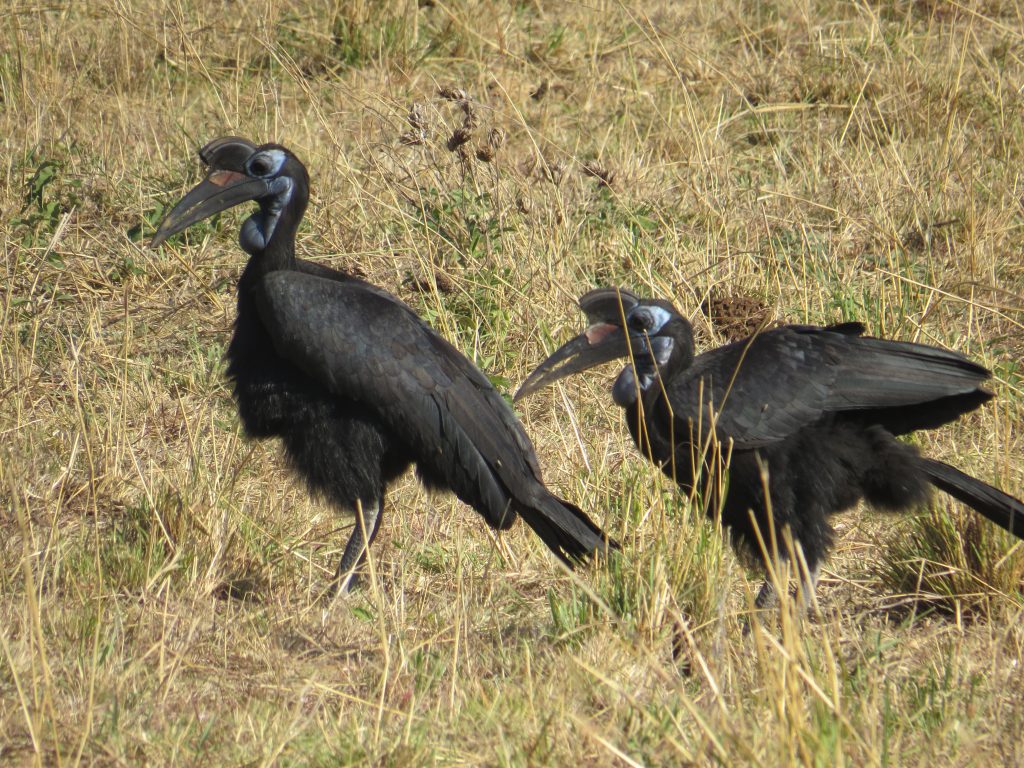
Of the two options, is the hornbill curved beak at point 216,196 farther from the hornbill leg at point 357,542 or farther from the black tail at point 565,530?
the black tail at point 565,530

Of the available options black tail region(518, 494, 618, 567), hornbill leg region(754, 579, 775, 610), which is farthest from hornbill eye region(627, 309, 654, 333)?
hornbill leg region(754, 579, 775, 610)

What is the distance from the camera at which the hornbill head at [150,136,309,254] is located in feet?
15.0

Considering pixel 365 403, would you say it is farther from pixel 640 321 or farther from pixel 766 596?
pixel 766 596

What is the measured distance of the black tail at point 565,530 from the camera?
3973 millimetres

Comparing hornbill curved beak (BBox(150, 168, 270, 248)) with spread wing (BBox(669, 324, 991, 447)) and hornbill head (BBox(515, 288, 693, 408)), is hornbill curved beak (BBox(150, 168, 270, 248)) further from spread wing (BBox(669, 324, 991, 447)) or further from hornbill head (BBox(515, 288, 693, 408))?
spread wing (BBox(669, 324, 991, 447))

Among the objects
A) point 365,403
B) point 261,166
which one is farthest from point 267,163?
point 365,403

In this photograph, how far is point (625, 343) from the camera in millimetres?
4293

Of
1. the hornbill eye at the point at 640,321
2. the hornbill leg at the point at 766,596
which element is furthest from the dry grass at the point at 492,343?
the hornbill eye at the point at 640,321

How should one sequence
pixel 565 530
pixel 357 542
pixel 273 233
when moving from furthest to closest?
1. pixel 273 233
2. pixel 357 542
3. pixel 565 530

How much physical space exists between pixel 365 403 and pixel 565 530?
0.78 m

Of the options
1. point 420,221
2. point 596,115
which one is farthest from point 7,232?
point 596,115

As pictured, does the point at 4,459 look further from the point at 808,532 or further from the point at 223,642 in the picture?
the point at 808,532

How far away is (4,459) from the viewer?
4406 millimetres

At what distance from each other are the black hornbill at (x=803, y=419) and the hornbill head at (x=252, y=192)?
1043 mm
